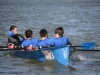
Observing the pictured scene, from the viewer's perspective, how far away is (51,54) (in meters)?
15.1

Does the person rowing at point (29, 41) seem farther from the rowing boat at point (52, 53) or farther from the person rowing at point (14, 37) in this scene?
the person rowing at point (14, 37)

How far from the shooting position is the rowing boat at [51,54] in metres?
14.4

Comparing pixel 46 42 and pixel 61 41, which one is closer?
pixel 61 41

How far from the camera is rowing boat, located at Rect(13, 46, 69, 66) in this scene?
47.2 feet

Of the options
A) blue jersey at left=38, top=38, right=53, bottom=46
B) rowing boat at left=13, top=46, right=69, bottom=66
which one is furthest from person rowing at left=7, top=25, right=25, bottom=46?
blue jersey at left=38, top=38, right=53, bottom=46

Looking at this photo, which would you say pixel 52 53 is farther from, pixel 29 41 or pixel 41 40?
pixel 29 41

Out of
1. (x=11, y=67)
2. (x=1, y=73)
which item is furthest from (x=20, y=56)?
(x=1, y=73)

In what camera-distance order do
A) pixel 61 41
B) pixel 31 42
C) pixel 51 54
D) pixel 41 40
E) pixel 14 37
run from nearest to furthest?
pixel 61 41 → pixel 51 54 → pixel 41 40 → pixel 31 42 → pixel 14 37

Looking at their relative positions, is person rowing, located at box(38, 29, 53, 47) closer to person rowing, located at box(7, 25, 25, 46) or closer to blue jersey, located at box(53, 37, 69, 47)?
blue jersey, located at box(53, 37, 69, 47)

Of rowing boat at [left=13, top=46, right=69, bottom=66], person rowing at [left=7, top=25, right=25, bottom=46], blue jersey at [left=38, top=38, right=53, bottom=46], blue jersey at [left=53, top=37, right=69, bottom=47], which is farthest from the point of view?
person rowing at [left=7, top=25, right=25, bottom=46]

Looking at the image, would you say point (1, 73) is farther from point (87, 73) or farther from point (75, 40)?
point (75, 40)

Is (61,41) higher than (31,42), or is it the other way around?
(61,41)

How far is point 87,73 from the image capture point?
14273mm

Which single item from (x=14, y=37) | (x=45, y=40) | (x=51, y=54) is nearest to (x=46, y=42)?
(x=45, y=40)
